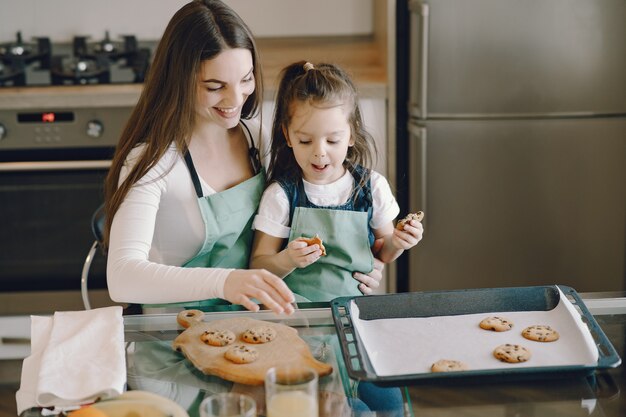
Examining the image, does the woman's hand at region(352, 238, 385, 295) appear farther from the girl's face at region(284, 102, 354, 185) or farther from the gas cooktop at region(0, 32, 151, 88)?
the gas cooktop at region(0, 32, 151, 88)

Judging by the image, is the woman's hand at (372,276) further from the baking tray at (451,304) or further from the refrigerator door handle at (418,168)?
the refrigerator door handle at (418,168)

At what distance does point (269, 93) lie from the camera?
2938 mm

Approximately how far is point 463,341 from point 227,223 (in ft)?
2.17

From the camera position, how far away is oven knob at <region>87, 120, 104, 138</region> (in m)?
2.87

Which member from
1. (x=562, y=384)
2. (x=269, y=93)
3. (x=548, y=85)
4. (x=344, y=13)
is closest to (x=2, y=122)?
(x=269, y=93)

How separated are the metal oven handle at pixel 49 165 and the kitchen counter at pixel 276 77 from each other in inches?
7.2

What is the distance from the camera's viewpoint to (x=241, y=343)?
129cm

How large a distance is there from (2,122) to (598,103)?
1.97 metres

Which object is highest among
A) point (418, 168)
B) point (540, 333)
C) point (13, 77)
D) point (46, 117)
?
point (13, 77)

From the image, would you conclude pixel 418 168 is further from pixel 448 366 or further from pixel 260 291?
pixel 448 366

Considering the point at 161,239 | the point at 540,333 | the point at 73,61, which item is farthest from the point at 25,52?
the point at 540,333

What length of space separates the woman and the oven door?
44.2 inches

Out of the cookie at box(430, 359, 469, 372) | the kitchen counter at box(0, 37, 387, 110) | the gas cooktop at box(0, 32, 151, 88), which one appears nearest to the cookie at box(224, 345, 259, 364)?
the cookie at box(430, 359, 469, 372)

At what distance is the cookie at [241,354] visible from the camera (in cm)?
122
